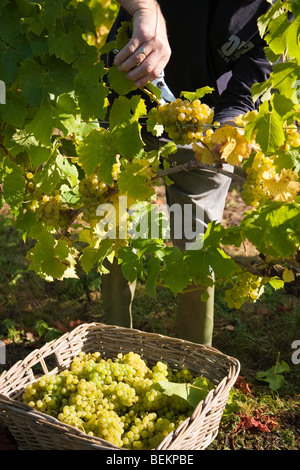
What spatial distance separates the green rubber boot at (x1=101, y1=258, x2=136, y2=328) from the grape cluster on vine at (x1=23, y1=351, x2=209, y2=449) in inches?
19.9

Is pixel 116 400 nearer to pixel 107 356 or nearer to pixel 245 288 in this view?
pixel 107 356

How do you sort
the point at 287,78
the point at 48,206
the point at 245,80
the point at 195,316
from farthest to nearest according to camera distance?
the point at 195,316 < the point at 245,80 < the point at 48,206 < the point at 287,78

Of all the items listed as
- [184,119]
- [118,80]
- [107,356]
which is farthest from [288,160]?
[107,356]

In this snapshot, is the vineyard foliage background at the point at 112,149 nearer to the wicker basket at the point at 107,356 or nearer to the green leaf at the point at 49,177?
the green leaf at the point at 49,177

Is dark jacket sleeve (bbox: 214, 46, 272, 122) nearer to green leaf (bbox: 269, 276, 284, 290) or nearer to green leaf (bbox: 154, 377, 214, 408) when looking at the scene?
green leaf (bbox: 269, 276, 284, 290)

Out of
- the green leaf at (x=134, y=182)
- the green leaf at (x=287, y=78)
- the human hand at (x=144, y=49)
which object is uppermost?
the human hand at (x=144, y=49)

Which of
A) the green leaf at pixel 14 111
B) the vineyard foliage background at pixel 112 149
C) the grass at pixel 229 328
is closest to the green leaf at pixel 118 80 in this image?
the vineyard foliage background at pixel 112 149

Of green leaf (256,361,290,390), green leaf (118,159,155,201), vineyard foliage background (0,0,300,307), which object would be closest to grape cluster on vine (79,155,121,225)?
vineyard foliage background (0,0,300,307)

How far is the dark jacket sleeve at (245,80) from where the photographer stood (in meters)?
2.30

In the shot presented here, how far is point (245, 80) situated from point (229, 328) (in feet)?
4.96

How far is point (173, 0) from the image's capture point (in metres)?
2.31

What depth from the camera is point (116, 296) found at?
281 cm

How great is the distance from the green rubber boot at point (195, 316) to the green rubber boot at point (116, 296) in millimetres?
267
